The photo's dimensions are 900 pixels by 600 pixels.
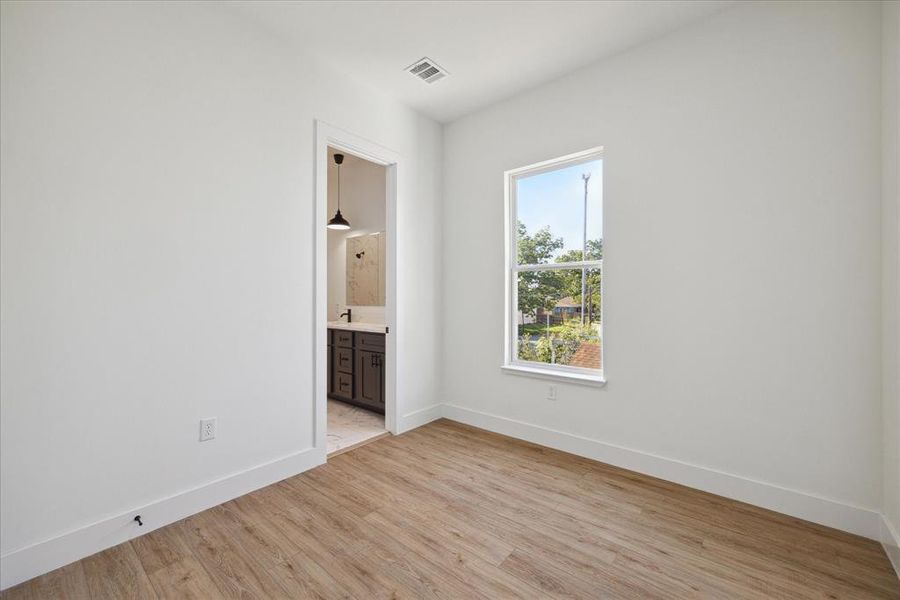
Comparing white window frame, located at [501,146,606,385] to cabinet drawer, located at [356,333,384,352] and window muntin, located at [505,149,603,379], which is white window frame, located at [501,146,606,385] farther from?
cabinet drawer, located at [356,333,384,352]

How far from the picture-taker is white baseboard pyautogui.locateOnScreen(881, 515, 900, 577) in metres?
1.75

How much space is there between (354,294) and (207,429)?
2.97m

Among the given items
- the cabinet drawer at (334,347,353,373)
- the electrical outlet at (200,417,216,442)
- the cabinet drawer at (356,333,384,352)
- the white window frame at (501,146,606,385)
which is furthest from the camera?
the cabinet drawer at (334,347,353,373)

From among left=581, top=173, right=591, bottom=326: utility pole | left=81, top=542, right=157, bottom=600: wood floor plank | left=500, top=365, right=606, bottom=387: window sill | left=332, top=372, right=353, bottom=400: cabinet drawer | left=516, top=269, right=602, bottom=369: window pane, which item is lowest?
left=81, top=542, right=157, bottom=600: wood floor plank

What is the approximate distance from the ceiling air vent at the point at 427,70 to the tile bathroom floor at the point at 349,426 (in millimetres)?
2921

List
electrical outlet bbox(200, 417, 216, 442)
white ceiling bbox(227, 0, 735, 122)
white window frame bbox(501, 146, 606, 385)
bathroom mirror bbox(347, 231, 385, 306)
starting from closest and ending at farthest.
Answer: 1. electrical outlet bbox(200, 417, 216, 442)
2. white ceiling bbox(227, 0, 735, 122)
3. white window frame bbox(501, 146, 606, 385)
4. bathroom mirror bbox(347, 231, 385, 306)

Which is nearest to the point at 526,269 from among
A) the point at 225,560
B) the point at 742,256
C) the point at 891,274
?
the point at 742,256

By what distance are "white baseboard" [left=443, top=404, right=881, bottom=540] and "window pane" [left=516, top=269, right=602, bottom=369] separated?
0.58 meters

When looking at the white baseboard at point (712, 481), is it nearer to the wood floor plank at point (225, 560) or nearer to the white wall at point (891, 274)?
the white wall at point (891, 274)

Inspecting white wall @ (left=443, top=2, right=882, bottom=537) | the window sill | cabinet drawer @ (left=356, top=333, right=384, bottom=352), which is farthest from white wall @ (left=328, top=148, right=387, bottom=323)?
white wall @ (left=443, top=2, right=882, bottom=537)

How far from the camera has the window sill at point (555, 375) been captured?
2.93 m

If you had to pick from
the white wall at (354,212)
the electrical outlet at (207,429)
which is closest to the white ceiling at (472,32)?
the white wall at (354,212)

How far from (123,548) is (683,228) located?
3.54 m

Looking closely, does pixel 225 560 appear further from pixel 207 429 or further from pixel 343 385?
pixel 343 385
